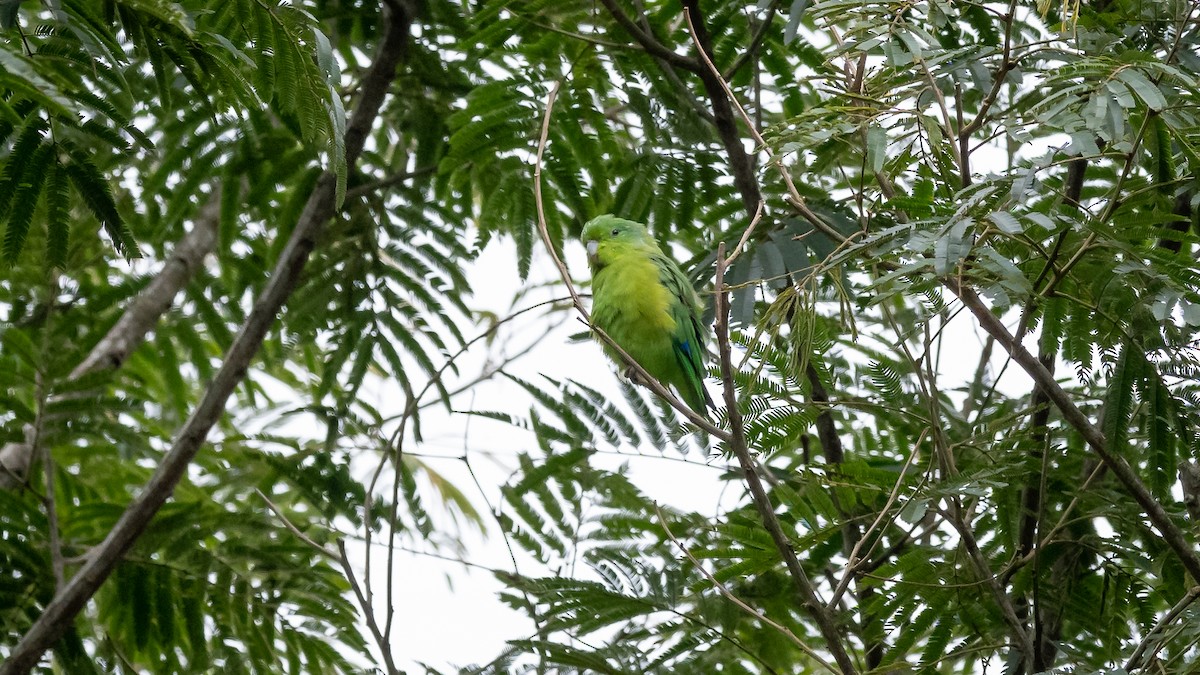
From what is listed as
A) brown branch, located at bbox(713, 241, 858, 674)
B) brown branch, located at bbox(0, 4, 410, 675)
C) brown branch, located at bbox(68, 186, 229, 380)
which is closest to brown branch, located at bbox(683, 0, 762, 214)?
brown branch, located at bbox(0, 4, 410, 675)

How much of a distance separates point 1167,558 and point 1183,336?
27.0 inches

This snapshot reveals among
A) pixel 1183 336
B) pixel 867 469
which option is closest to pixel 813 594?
pixel 867 469

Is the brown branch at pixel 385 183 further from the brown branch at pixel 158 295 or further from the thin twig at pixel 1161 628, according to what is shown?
the thin twig at pixel 1161 628

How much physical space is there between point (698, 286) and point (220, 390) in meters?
1.76

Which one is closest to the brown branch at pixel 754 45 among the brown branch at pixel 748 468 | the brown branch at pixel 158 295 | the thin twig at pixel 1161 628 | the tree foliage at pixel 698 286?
the tree foliage at pixel 698 286

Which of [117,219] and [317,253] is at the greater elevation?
[317,253]

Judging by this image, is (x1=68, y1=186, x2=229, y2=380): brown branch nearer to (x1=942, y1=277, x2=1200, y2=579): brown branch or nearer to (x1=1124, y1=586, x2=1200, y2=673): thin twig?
(x1=942, y1=277, x2=1200, y2=579): brown branch

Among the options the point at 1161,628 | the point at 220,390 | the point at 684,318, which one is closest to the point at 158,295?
the point at 220,390

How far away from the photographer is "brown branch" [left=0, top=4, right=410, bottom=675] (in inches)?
143

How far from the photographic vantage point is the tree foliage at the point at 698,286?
2514 mm

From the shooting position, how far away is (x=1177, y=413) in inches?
109

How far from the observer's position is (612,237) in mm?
4113

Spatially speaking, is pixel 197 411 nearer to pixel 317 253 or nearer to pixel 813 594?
pixel 317 253

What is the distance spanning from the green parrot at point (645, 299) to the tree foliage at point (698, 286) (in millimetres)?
142
